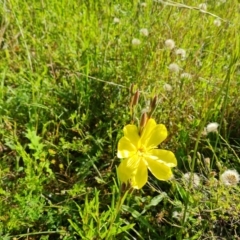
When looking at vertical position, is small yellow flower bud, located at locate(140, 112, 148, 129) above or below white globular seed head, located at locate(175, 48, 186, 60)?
above

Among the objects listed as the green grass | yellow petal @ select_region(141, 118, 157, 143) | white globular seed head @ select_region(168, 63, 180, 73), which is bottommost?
the green grass

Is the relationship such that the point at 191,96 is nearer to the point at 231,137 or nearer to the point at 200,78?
the point at 200,78

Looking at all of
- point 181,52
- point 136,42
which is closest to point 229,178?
point 181,52

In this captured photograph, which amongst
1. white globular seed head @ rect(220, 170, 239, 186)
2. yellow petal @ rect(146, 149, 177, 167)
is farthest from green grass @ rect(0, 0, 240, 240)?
yellow petal @ rect(146, 149, 177, 167)

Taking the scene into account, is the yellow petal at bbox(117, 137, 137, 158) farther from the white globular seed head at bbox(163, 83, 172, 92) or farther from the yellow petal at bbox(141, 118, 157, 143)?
the white globular seed head at bbox(163, 83, 172, 92)

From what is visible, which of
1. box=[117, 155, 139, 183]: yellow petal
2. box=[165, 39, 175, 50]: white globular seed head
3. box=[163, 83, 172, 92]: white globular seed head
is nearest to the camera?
box=[117, 155, 139, 183]: yellow petal

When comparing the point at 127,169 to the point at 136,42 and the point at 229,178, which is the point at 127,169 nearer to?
the point at 229,178

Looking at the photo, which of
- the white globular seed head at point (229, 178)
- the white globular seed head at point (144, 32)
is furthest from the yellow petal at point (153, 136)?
the white globular seed head at point (144, 32)
